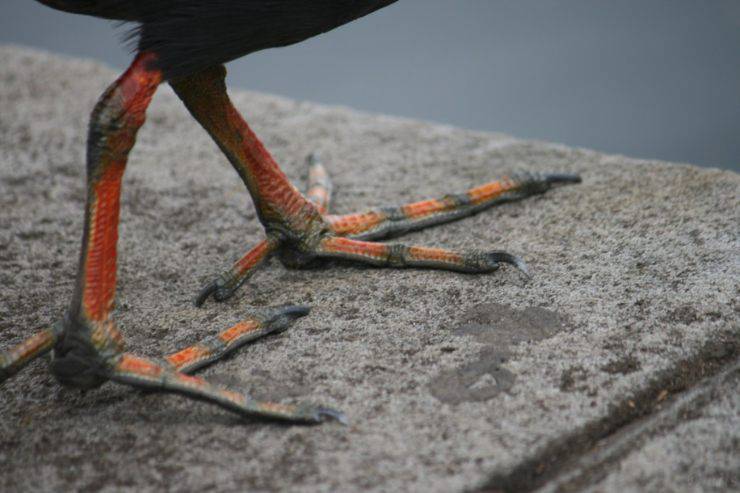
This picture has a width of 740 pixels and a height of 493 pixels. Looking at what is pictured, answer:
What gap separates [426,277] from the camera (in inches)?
94.3

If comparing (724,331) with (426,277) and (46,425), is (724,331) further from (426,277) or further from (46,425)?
(46,425)

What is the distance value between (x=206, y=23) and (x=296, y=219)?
0.69m

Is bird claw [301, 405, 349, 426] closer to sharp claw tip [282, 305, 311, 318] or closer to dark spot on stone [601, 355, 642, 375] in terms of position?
sharp claw tip [282, 305, 311, 318]

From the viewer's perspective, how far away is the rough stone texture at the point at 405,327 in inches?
67.0

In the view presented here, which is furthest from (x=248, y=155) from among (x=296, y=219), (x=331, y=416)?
(x=331, y=416)

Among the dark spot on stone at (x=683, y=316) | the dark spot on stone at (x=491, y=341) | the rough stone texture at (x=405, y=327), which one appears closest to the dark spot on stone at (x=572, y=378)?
the rough stone texture at (x=405, y=327)

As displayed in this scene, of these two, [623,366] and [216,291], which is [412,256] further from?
[623,366]

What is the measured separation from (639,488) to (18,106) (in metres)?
3.49

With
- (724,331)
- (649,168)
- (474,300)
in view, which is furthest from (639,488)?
(649,168)

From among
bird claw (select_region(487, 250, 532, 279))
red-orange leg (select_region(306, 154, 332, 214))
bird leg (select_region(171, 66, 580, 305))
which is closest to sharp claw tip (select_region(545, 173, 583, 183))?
bird leg (select_region(171, 66, 580, 305))

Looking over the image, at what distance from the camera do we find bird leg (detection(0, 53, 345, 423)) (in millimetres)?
1920

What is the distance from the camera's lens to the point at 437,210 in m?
2.72

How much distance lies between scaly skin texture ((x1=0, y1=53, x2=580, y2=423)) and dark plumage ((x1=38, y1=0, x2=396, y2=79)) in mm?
56

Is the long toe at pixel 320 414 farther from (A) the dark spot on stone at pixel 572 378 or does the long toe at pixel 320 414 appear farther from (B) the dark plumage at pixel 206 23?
(B) the dark plumage at pixel 206 23
